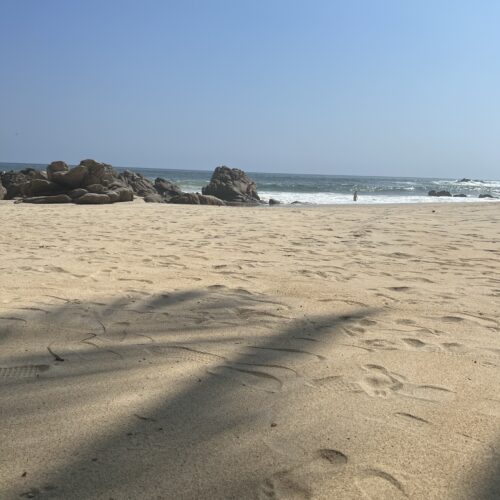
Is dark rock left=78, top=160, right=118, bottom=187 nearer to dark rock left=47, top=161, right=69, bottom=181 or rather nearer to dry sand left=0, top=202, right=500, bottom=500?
Result: dark rock left=47, top=161, right=69, bottom=181

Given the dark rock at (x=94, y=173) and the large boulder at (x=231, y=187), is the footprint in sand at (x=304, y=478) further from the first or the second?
the large boulder at (x=231, y=187)

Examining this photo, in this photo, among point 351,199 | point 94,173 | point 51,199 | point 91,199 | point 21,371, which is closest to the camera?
point 21,371

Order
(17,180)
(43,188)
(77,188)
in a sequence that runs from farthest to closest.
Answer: (17,180) → (77,188) → (43,188)

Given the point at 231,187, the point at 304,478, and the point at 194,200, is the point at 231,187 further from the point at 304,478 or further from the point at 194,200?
the point at 304,478

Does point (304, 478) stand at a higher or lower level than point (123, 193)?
lower

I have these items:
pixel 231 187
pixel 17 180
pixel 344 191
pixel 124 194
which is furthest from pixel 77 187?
pixel 344 191

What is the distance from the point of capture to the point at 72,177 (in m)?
16.0

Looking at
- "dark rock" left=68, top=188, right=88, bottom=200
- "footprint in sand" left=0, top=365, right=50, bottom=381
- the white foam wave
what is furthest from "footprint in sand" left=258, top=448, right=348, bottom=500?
the white foam wave

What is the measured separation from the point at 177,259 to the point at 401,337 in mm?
2765

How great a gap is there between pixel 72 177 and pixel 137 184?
629 centimetres

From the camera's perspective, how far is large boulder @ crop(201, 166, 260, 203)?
23.5 metres

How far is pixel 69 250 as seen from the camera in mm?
5254

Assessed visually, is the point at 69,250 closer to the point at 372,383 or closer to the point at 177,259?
the point at 177,259

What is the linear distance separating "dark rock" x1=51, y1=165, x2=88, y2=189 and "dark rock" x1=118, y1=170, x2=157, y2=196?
5352mm
